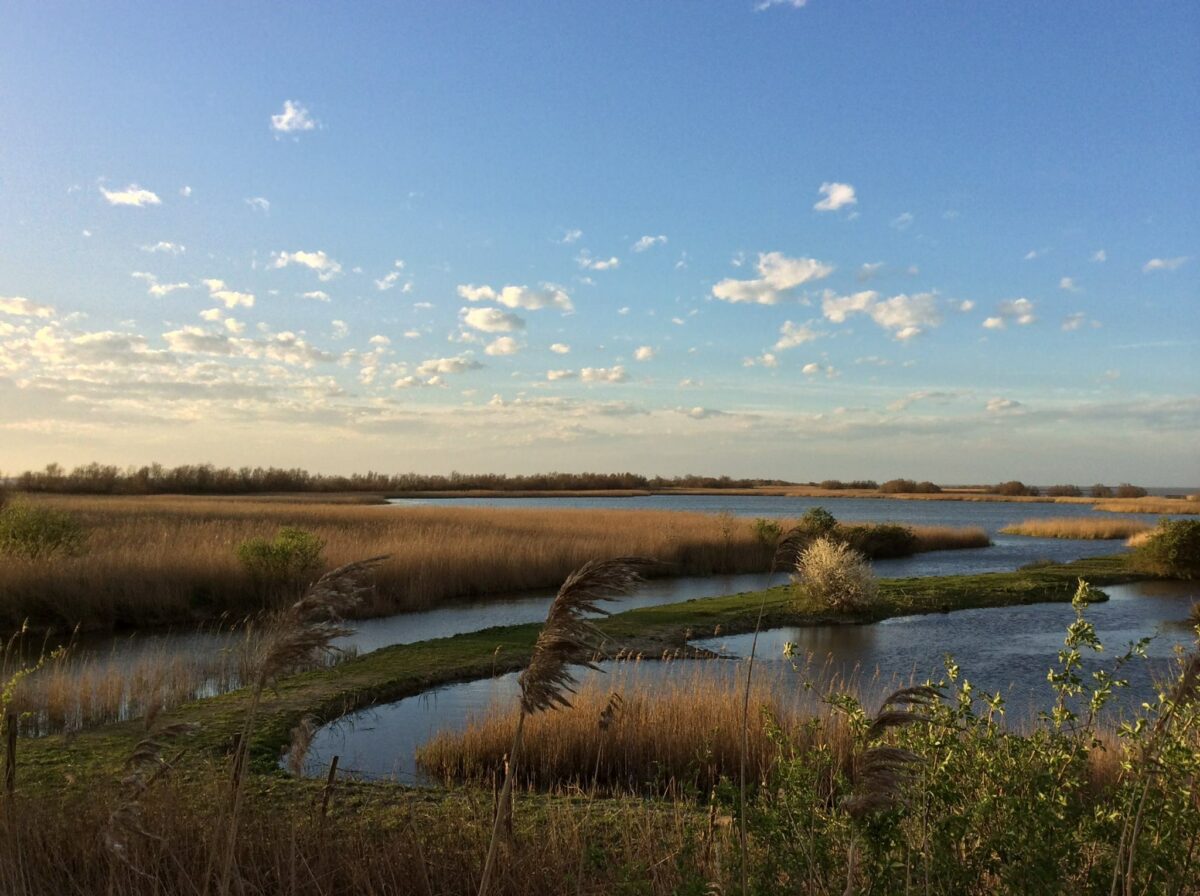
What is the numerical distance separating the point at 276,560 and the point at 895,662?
13654mm

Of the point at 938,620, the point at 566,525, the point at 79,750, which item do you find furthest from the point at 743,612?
the point at 566,525

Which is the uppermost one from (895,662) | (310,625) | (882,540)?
(310,625)

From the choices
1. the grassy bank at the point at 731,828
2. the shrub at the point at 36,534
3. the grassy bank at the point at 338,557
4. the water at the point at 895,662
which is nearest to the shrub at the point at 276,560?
the grassy bank at the point at 338,557

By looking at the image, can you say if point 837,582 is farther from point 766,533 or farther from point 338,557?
point 766,533

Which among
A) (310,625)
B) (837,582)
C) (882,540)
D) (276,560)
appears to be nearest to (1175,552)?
(882,540)

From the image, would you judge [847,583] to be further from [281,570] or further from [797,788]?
[797,788]

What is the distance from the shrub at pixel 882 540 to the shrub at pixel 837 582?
519 inches

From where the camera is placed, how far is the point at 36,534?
18.7 metres

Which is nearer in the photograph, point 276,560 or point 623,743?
point 623,743

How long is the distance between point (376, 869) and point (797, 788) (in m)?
2.08

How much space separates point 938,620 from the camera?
61.7ft

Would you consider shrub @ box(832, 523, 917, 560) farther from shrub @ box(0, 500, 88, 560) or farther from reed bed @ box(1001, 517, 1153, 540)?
shrub @ box(0, 500, 88, 560)

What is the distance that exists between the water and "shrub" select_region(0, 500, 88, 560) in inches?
467

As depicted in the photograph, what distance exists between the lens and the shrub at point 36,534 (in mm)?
18125
